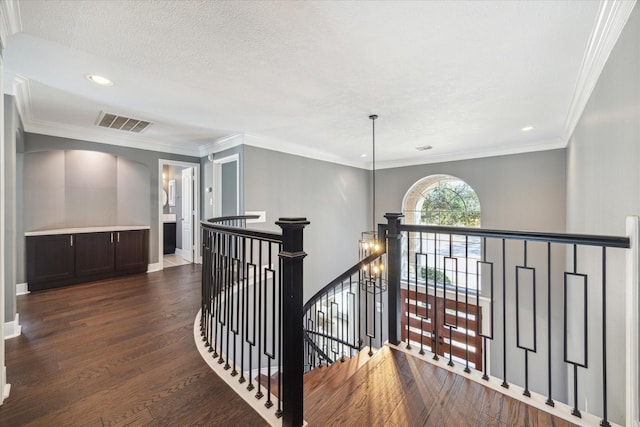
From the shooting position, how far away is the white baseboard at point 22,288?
366 cm

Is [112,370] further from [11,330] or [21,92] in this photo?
[21,92]

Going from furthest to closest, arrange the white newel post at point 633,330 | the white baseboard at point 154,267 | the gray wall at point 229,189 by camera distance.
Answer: the white baseboard at point 154,267 < the gray wall at point 229,189 < the white newel post at point 633,330

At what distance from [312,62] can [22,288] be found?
502 centimetres

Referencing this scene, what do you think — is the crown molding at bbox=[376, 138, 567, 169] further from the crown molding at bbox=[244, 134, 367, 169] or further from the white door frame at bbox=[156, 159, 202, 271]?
the white door frame at bbox=[156, 159, 202, 271]

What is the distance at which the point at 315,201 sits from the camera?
5.70 m

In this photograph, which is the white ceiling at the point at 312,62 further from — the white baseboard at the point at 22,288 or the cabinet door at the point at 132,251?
the white baseboard at the point at 22,288

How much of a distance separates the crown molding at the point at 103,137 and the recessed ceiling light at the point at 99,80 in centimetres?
200

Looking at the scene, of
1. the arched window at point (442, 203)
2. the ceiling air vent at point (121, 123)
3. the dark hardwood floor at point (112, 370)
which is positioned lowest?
the dark hardwood floor at point (112, 370)

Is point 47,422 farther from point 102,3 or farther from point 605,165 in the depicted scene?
point 605,165

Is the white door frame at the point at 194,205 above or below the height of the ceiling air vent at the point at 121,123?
below

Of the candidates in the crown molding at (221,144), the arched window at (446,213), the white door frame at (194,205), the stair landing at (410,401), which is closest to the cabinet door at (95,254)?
the white door frame at (194,205)

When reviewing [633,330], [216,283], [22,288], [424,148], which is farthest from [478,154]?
[22,288]

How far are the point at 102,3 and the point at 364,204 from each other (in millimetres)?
6209

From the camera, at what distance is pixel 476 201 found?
5.53 m
